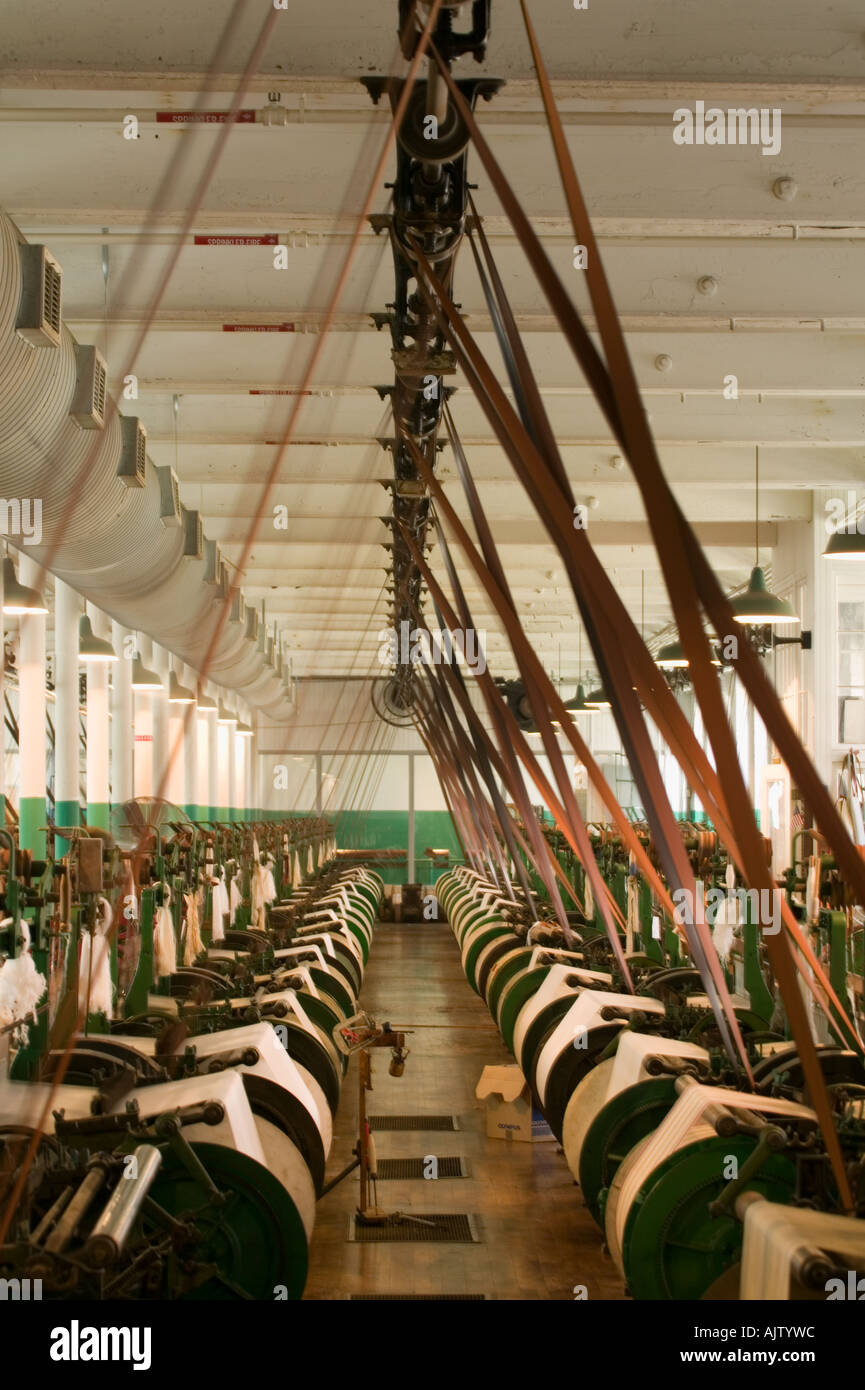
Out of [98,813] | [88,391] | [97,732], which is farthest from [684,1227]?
[97,732]

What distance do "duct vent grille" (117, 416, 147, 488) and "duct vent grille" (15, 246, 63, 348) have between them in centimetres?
185

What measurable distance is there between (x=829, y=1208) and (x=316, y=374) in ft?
19.1

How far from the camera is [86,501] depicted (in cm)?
604

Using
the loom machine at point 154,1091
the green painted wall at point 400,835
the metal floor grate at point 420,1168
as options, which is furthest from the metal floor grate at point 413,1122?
the green painted wall at point 400,835

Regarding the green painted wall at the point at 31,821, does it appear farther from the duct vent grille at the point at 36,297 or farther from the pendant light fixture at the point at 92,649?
the duct vent grille at the point at 36,297

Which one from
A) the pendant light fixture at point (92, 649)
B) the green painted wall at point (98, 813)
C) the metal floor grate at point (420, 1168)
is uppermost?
the pendant light fixture at point (92, 649)

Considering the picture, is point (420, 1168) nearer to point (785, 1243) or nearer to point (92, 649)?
point (785, 1243)

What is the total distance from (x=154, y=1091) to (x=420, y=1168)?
3334 mm

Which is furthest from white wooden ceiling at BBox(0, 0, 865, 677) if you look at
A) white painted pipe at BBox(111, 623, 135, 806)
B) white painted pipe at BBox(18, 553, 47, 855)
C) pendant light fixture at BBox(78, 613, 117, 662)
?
white painted pipe at BBox(111, 623, 135, 806)

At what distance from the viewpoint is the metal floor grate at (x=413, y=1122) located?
27.0ft

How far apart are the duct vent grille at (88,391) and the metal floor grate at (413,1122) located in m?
4.90
